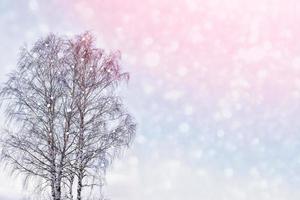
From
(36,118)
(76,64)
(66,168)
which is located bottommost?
(66,168)

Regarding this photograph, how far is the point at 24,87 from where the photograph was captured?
35.7 metres

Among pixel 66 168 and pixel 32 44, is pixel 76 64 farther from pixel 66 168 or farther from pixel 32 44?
pixel 66 168

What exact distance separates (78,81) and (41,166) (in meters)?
4.04

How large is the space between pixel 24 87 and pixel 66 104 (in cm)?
193

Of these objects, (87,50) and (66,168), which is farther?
(87,50)

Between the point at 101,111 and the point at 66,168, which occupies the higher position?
the point at 101,111

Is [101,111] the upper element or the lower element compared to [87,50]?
lower

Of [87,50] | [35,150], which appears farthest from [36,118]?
[87,50]

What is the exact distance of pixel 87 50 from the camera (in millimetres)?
36875

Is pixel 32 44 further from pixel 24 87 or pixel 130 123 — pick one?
pixel 130 123

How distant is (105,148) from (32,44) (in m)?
5.62

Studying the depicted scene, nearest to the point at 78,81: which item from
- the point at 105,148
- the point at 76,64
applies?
the point at 76,64

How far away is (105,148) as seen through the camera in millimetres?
35312

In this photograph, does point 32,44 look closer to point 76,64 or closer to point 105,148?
point 76,64
